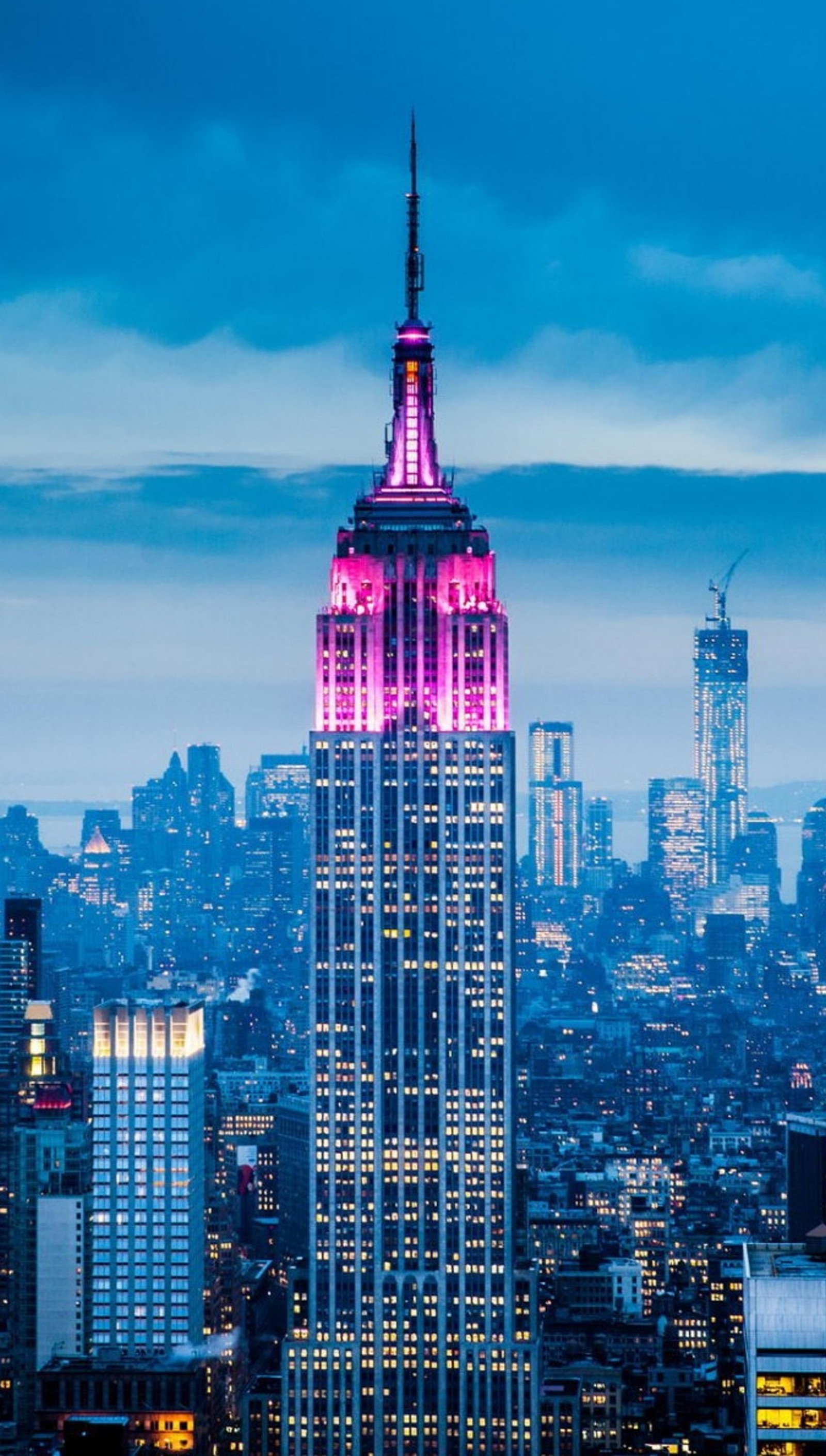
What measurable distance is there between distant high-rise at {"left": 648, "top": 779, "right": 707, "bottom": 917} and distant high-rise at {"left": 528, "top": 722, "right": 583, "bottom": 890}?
403 centimetres

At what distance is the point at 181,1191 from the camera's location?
60.8m

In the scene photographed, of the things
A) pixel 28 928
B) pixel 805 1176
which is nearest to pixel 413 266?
pixel 805 1176

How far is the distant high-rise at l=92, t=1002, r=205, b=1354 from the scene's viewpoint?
197 feet

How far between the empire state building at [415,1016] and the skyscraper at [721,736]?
51772 millimetres

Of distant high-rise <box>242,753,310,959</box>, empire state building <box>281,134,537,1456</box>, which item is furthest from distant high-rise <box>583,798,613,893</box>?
empire state building <box>281,134,537,1456</box>

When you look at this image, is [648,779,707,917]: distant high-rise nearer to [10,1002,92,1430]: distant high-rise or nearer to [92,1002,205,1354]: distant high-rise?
[10,1002,92,1430]: distant high-rise

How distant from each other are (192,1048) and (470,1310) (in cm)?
760

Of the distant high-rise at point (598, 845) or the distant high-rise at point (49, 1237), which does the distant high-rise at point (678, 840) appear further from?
the distant high-rise at point (49, 1237)

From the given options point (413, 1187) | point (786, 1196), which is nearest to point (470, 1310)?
point (413, 1187)

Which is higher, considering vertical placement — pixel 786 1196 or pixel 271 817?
pixel 271 817

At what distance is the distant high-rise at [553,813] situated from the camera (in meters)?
112

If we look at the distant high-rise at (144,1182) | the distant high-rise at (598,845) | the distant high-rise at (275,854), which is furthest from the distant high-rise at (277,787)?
the distant high-rise at (144,1182)

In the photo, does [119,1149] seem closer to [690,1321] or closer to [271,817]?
[690,1321]

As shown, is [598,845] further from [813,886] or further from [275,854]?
[275,854]
